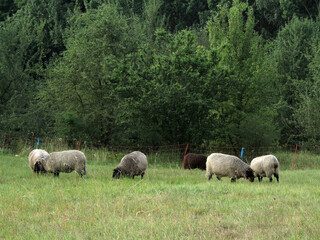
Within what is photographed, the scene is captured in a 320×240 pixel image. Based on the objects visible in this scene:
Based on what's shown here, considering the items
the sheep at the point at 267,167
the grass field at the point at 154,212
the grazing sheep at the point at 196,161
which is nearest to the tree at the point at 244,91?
the grazing sheep at the point at 196,161

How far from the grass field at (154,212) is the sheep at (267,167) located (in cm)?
321

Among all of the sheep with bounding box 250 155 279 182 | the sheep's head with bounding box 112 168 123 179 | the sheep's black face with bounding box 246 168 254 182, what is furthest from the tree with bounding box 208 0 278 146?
the sheep's head with bounding box 112 168 123 179

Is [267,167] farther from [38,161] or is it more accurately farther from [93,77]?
[93,77]

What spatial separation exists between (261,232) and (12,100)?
24994mm

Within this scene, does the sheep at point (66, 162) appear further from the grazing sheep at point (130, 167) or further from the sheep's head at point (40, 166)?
the grazing sheep at point (130, 167)

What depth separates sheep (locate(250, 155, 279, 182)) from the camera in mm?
13242

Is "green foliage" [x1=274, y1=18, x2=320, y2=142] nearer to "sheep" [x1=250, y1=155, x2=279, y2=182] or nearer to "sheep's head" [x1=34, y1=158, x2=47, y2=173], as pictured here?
"sheep" [x1=250, y1=155, x2=279, y2=182]

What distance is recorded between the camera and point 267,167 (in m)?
13.3

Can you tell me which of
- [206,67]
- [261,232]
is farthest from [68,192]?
[206,67]

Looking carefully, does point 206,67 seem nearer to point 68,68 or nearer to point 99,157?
point 99,157

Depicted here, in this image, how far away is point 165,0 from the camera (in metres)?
51.4

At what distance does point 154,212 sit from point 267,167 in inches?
281

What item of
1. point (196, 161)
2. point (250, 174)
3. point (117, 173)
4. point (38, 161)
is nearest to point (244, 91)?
point (196, 161)

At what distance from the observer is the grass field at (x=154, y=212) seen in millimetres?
5855
